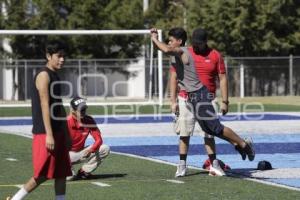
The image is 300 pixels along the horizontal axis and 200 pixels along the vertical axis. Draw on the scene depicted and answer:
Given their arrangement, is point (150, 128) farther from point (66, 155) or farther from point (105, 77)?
point (105, 77)

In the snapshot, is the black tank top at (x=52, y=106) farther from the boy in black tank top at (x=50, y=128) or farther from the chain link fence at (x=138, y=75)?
Result: the chain link fence at (x=138, y=75)

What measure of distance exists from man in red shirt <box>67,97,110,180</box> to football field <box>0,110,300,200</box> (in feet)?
0.73

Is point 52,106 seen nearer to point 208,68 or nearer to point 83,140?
point 83,140

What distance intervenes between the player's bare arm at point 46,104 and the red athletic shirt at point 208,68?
342 cm

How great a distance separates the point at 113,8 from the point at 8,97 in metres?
7.09

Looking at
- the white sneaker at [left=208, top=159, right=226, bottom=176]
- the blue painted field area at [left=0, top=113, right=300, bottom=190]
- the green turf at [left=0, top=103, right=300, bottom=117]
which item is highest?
the white sneaker at [left=208, top=159, right=226, bottom=176]

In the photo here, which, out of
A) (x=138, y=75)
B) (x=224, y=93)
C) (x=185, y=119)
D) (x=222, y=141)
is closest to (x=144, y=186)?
(x=185, y=119)

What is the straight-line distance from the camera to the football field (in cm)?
977

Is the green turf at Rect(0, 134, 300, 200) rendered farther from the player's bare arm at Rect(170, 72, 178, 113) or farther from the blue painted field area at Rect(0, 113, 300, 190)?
the player's bare arm at Rect(170, 72, 178, 113)

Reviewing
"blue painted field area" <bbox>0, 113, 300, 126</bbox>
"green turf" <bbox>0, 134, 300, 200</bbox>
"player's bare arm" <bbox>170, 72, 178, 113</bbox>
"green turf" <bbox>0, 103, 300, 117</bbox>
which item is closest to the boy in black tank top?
"green turf" <bbox>0, 134, 300, 200</bbox>

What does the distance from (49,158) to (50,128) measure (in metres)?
0.32

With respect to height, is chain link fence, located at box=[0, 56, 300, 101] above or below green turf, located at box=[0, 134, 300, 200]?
above

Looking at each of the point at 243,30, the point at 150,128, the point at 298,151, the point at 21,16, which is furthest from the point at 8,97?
the point at 298,151

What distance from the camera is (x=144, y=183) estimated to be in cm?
1062
